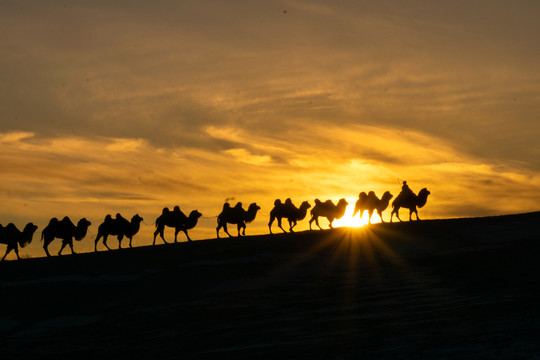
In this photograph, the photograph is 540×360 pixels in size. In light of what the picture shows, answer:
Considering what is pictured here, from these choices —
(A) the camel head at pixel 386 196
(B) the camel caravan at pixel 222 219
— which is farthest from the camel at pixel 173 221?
(A) the camel head at pixel 386 196

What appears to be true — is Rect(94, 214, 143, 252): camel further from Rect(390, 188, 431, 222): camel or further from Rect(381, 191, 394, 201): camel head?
Rect(390, 188, 431, 222): camel

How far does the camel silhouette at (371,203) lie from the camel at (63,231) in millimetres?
12550

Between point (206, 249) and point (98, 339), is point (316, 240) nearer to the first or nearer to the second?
point (206, 249)

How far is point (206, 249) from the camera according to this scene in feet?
112

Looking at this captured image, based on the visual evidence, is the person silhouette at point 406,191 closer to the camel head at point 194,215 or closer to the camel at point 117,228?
the camel head at point 194,215

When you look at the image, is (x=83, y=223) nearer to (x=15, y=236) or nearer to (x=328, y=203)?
(x=15, y=236)

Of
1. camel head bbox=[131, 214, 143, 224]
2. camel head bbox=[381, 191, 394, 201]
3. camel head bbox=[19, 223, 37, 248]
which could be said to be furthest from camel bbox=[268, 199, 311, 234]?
camel head bbox=[19, 223, 37, 248]

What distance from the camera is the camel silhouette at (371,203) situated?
134 ft

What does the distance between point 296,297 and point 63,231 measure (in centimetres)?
1970

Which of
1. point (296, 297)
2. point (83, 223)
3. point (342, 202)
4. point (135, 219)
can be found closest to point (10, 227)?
point (83, 223)

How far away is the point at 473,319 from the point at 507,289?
13.3 ft

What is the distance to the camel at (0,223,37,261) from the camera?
40688 mm

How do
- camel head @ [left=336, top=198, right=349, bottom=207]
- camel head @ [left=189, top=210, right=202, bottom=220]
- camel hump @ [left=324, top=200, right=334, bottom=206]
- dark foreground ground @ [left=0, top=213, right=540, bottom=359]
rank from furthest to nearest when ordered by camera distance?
camel head @ [left=189, top=210, right=202, bottom=220]
camel head @ [left=336, top=198, right=349, bottom=207]
camel hump @ [left=324, top=200, right=334, bottom=206]
dark foreground ground @ [left=0, top=213, right=540, bottom=359]

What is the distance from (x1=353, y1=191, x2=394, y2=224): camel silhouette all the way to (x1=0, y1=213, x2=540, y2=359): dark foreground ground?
3.93m
